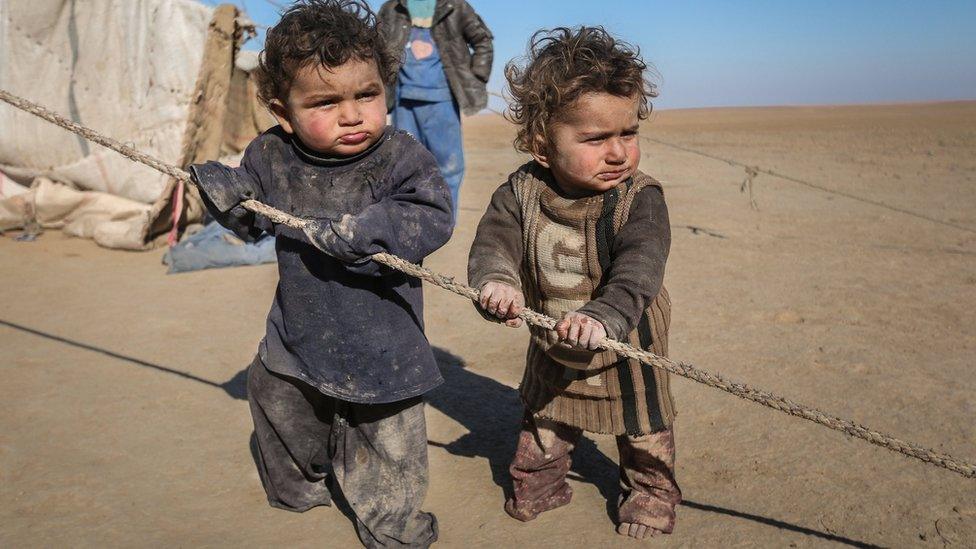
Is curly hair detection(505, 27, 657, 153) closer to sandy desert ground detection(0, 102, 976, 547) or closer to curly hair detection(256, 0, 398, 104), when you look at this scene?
curly hair detection(256, 0, 398, 104)

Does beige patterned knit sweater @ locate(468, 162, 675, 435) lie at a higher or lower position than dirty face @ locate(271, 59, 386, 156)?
lower

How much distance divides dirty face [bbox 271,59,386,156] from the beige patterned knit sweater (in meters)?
0.44

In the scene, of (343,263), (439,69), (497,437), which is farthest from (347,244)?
(439,69)

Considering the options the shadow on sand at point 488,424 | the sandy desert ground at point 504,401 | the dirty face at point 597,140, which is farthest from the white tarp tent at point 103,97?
the dirty face at point 597,140

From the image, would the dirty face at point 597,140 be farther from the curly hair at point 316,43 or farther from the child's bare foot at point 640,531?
the child's bare foot at point 640,531

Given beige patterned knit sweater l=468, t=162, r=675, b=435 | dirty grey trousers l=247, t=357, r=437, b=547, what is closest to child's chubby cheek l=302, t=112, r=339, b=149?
beige patterned knit sweater l=468, t=162, r=675, b=435

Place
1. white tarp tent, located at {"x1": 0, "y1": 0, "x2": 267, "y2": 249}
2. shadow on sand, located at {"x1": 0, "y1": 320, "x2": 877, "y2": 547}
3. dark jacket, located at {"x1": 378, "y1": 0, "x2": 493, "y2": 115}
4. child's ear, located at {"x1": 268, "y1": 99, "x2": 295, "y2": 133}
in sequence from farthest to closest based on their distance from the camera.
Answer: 1. white tarp tent, located at {"x1": 0, "y1": 0, "x2": 267, "y2": 249}
2. dark jacket, located at {"x1": 378, "y1": 0, "x2": 493, "y2": 115}
3. shadow on sand, located at {"x1": 0, "y1": 320, "x2": 877, "y2": 547}
4. child's ear, located at {"x1": 268, "y1": 99, "x2": 295, "y2": 133}

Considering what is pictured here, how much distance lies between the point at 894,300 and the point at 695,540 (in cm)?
289

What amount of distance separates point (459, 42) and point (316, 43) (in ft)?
12.9

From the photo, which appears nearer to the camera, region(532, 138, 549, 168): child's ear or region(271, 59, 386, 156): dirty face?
region(271, 59, 386, 156): dirty face

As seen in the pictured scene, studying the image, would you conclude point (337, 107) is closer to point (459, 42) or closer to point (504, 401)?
point (504, 401)

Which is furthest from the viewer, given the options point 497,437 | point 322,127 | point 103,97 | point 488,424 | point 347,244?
point 103,97

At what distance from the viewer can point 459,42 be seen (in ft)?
19.2

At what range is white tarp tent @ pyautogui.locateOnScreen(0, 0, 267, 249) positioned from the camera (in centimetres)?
652
